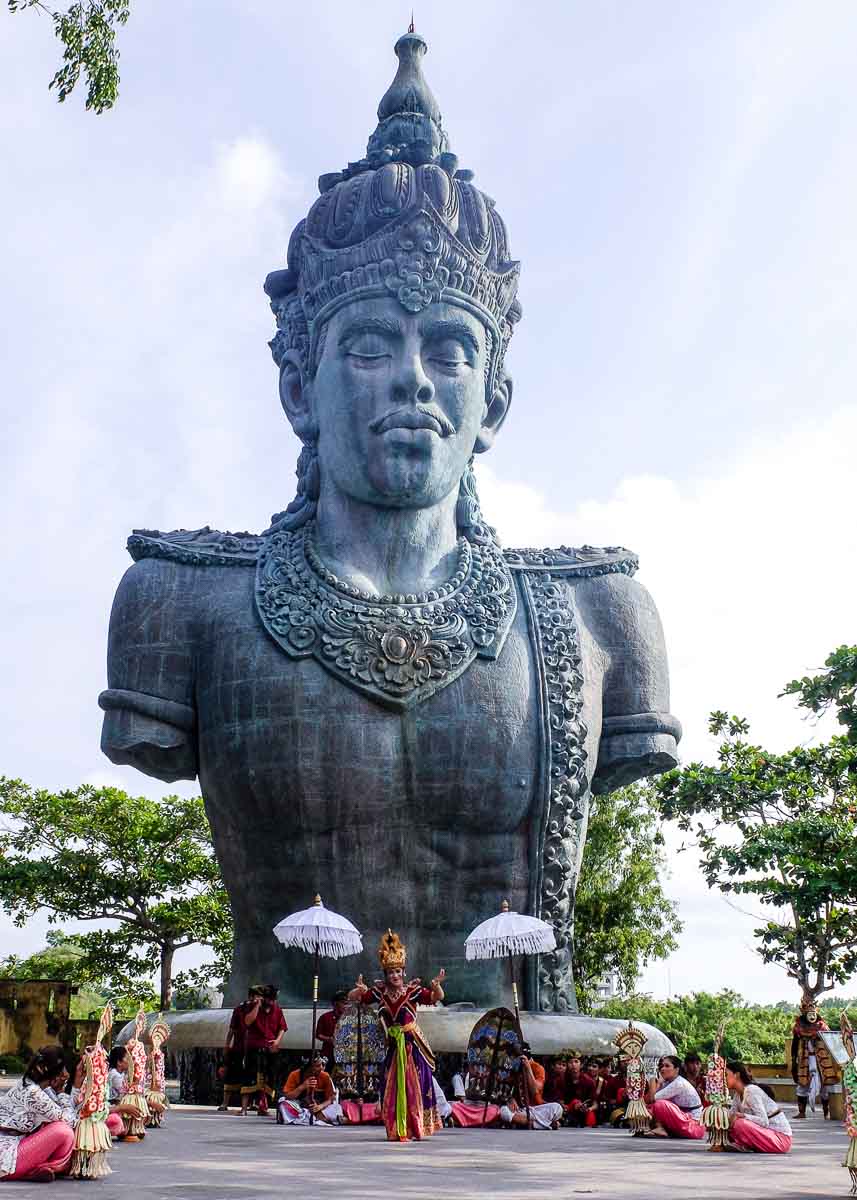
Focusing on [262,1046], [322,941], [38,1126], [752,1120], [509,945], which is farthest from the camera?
[322,941]

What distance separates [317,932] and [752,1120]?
14.6 feet

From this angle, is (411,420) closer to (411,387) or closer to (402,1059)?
(411,387)

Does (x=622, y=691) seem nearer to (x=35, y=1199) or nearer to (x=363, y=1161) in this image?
(x=363, y=1161)

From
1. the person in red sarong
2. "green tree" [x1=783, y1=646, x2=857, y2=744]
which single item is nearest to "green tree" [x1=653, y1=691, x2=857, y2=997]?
"green tree" [x1=783, y1=646, x2=857, y2=744]

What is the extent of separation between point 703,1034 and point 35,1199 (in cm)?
3144

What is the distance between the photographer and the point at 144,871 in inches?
1166

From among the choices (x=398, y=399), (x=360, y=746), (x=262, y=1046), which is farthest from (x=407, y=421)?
(x=262, y=1046)

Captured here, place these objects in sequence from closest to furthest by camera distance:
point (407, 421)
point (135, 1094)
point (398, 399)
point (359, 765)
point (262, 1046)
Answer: point (135, 1094), point (262, 1046), point (359, 765), point (407, 421), point (398, 399)

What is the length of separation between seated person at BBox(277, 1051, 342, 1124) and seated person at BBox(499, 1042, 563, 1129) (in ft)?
4.68

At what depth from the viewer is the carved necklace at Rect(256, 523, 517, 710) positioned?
13891mm

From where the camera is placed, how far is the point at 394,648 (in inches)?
551

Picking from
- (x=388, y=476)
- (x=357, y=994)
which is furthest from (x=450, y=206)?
(x=357, y=994)

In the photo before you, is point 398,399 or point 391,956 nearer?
point 391,956

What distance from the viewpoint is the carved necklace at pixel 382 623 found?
1389 centimetres
